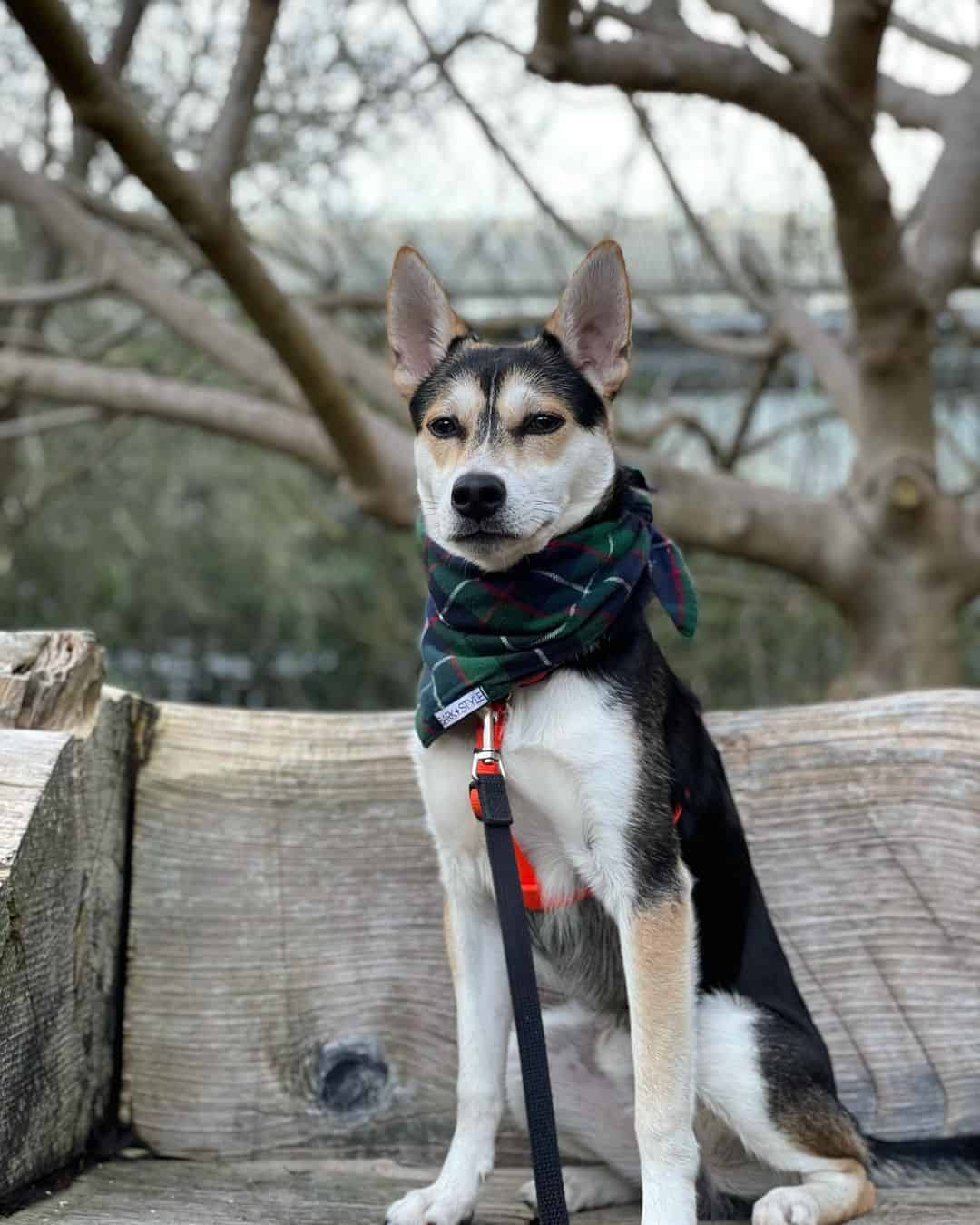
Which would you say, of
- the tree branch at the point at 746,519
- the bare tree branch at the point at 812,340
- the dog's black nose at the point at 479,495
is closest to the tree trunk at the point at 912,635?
the tree branch at the point at 746,519

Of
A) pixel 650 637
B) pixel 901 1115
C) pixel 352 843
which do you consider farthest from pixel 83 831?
pixel 901 1115

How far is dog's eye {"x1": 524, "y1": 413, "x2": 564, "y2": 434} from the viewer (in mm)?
2604

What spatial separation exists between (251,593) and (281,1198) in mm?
8717

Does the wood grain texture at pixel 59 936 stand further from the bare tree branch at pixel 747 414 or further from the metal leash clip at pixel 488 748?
the bare tree branch at pixel 747 414

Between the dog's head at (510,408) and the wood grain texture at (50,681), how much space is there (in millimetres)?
781

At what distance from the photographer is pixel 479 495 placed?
2.39 metres

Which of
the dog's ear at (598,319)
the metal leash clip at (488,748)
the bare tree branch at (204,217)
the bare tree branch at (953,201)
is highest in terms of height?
the bare tree branch at (953,201)

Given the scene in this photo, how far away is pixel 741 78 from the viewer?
10.7ft

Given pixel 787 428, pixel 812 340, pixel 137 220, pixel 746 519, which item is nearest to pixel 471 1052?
pixel 746 519

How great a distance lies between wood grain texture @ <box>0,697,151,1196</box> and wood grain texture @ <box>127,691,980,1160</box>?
133mm

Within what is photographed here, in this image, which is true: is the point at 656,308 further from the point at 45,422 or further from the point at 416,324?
the point at 416,324

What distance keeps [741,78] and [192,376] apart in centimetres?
586

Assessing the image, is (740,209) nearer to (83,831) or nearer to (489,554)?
(489,554)

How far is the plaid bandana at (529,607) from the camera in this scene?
2.39 meters
